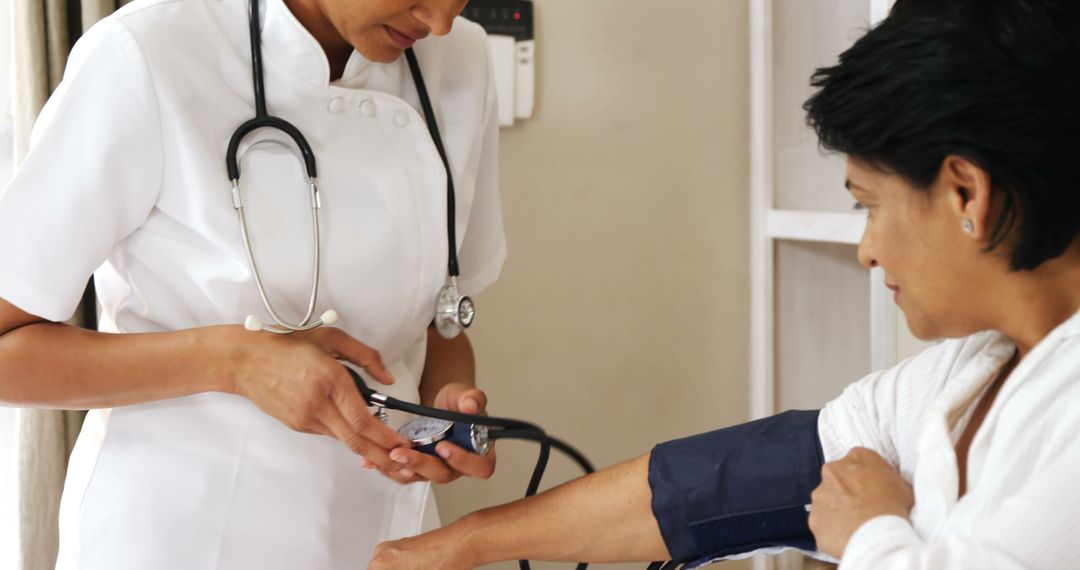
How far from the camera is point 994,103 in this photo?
0.80 m

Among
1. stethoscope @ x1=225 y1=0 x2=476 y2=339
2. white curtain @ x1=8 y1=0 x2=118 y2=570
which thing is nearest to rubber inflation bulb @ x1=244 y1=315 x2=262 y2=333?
stethoscope @ x1=225 y1=0 x2=476 y2=339

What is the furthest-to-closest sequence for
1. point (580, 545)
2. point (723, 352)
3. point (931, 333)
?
point (723, 352) < point (580, 545) < point (931, 333)

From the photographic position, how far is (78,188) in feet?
3.10

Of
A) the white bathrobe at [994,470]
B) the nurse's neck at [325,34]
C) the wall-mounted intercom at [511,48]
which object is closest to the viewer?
the white bathrobe at [994,470]

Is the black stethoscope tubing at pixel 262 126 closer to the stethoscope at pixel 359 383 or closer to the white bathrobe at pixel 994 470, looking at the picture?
the stethoscope at pixel 359 383

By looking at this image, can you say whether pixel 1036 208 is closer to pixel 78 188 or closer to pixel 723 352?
pixel 78 188

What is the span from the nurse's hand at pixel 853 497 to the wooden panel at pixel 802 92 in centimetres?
101

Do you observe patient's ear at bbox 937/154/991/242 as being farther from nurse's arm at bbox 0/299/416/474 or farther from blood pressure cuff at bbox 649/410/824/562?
nurse's arm at bbox 0/299/416/474

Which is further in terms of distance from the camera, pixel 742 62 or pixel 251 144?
pixel 742 62

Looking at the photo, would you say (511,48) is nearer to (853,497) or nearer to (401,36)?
(401,36)

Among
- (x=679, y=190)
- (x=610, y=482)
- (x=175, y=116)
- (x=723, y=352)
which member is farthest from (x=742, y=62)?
(x=175, y=116)

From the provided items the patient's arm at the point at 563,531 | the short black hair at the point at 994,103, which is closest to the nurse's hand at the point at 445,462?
the patient's arm at the point at 563,531

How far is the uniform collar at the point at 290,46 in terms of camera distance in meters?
1.06

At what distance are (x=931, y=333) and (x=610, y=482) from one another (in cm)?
40
